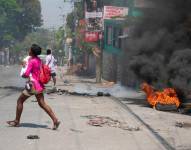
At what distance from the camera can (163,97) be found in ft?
46.6

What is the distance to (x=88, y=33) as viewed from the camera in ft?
115

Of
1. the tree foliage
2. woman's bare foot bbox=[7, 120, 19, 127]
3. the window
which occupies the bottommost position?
the tree foliage

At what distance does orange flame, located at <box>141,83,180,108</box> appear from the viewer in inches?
553

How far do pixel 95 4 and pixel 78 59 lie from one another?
38405 millimetres

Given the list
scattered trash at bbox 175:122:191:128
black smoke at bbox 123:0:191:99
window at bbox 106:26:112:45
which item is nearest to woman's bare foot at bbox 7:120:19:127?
scattered trash at bbox 175:122:191:128

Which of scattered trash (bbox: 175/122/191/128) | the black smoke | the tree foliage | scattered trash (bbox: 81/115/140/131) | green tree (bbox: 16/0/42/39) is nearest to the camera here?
scattered trash (bbox: 81/115/140/131)

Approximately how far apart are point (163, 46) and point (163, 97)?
3.35 metres

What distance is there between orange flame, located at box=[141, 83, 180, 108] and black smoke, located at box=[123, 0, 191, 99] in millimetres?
738

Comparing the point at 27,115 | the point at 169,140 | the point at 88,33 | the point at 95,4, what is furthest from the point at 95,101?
the point at 88,33

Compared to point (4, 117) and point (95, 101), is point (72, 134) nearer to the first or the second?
point (4, 117)

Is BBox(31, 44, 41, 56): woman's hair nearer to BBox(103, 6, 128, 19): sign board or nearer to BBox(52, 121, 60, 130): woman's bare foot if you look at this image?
BBox(52, 121, 60, 130): woman's bare foot

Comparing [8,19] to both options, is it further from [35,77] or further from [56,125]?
[56,125]

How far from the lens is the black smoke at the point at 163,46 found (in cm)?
1568

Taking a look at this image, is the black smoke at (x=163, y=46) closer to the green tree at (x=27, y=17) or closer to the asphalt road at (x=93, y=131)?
the asphalt road at (x=93, y=131)
